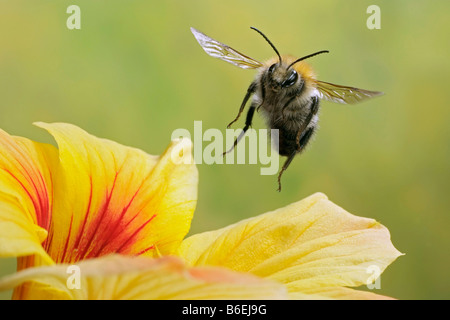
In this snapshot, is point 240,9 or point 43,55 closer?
point 43,55

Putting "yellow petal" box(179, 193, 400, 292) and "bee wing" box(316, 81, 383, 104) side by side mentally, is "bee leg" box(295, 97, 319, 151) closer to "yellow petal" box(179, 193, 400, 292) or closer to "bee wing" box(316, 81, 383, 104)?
"bee wing" box(316, 81, 383, 104)

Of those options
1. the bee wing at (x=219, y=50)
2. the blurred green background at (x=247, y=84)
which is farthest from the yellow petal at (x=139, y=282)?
the blurred green background at (x=247, y=84)

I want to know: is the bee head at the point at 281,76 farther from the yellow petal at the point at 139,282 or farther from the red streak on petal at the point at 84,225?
the yellow petal at the point at 139,282

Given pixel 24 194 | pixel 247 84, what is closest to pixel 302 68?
pixel 24 194

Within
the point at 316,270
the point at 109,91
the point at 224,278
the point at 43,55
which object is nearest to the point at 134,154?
the point at 316,270

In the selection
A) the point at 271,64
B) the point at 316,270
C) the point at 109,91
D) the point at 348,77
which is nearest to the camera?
the point at 316,270

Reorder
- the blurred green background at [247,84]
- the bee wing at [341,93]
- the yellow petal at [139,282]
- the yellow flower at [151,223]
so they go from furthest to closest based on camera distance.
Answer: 1. the blurred green background at [247,84]
2. the bee wing at [341,93]
3. the yellow flower at [151,223]
4. the yellow petal at [139,282]

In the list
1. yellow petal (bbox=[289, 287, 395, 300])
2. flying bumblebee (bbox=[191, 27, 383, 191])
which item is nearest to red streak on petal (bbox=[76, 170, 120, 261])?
yellow petal (bbox=[289, 287, 395, 300])
